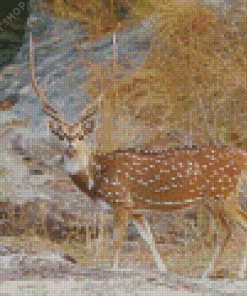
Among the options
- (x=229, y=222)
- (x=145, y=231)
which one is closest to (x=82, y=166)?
(x=145, y=231)

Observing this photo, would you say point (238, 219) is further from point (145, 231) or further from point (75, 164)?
point (75, 164)

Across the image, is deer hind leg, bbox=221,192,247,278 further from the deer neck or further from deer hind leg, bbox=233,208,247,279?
the deer neck

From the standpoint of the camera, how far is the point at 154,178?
394cm

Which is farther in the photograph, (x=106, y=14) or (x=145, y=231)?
(x=106, y=14)

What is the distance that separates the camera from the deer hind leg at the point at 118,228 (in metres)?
3.82

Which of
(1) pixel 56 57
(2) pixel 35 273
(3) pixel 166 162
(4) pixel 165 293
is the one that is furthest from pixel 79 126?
(1) pixel 56 57

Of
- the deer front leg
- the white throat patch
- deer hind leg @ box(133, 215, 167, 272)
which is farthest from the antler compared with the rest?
deer hind leg @ box(133, 215, 167, 272)

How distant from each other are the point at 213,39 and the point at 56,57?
1502mm

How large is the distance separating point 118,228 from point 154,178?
0.36 m

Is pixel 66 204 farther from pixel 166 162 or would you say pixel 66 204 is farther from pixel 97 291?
pixel 97 291

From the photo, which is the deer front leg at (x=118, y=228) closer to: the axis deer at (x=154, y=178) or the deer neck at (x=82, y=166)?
the axis deer at (x=154, y=178)

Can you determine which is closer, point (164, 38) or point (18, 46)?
point (164, 38)

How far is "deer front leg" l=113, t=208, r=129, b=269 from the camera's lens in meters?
3.82

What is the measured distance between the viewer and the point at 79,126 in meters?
3.87
